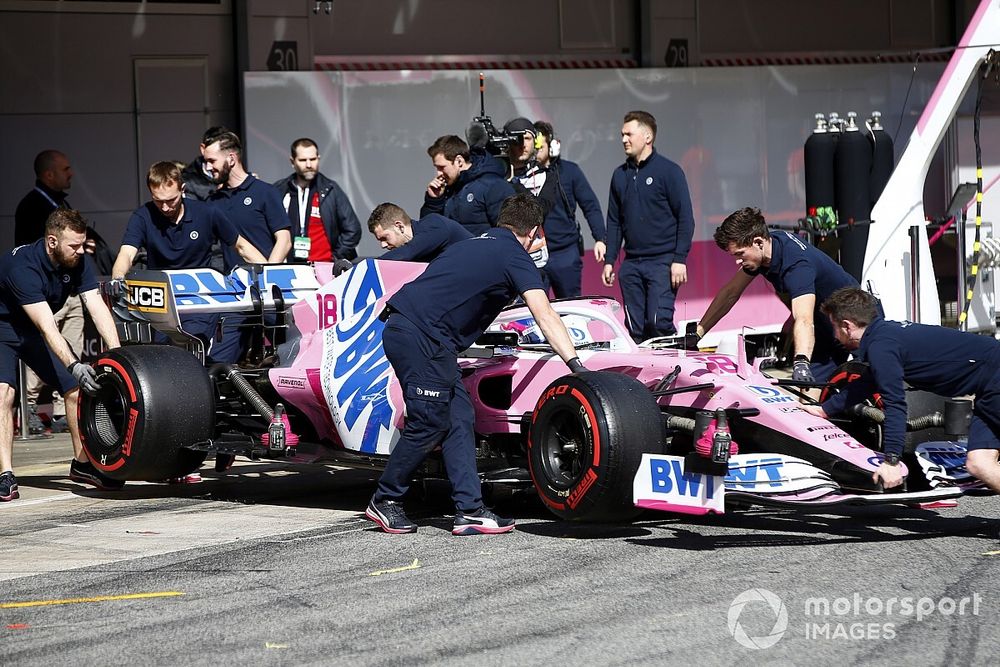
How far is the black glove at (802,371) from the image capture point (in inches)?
291

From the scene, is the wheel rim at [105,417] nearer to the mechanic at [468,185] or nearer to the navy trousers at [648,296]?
the mechanic at [468,185]

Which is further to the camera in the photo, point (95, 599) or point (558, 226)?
point (558, 226)

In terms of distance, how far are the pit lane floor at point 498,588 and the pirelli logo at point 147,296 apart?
127cm

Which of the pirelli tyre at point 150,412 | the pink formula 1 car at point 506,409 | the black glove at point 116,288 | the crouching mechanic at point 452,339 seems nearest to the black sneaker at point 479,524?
the crouching mechanic at point 452,339

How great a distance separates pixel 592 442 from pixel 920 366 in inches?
60.3

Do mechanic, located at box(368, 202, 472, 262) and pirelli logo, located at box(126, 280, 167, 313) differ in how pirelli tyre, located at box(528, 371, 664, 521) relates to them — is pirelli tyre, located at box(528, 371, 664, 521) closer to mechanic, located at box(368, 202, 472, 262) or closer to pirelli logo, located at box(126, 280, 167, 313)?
mechanic, located at box(368, 202, 472, 262)

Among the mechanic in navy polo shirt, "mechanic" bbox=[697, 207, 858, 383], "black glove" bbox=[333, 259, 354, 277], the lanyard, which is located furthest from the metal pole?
the lanyard

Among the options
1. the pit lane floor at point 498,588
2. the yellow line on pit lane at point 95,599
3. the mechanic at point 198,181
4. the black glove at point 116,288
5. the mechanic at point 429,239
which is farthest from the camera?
the mechanic at point 198,181

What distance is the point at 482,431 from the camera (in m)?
7.86

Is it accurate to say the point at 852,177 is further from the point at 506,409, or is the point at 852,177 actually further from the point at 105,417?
the point at 105,417

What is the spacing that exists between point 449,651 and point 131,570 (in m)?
2.11

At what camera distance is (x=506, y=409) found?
25.8 feet

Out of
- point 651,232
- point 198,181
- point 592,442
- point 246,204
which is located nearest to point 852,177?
point 651,232

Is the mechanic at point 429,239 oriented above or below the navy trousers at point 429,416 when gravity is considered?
above
